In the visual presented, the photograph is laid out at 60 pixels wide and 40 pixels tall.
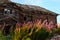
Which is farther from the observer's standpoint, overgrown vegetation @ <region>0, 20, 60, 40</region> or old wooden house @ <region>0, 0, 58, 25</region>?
old wooden house @ <region>0, 0, 58, 25</region>

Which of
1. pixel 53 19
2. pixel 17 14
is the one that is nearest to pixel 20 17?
pixel 17 14

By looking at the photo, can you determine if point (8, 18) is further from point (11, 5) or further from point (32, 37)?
point (32, 37)

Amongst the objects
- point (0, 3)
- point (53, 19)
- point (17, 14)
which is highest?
point (0, 3)

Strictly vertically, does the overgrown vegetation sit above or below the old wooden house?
above

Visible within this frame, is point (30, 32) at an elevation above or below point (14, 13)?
above

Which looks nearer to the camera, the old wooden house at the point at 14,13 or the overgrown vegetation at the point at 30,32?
the overgrown vegetation at the point at 30,32

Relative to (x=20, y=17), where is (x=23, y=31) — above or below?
above

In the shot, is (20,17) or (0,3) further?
(20,17)

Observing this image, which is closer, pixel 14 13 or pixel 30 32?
pixel 30 32

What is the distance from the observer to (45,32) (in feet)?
37.5

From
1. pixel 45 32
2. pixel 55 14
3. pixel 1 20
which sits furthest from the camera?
pixel 55 14

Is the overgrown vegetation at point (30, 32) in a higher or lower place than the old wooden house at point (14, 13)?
higher

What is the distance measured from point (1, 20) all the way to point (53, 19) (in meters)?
12.2

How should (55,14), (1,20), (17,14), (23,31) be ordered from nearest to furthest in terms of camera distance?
(23,31), (1,20), (17,14), (55,14)
